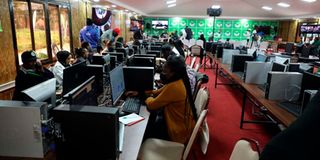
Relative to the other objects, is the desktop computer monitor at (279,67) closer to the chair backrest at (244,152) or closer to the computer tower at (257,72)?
the computer tower at (257,72)

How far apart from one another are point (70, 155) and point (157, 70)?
10.3ft

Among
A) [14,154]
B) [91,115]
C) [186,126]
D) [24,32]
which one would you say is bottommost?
[186,126]

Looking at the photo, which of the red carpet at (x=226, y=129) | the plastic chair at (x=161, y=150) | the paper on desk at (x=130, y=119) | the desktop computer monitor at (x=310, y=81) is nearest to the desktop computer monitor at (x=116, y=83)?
the paper on desk at (x=130, y=119)

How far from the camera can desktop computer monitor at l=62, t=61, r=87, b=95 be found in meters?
2.05

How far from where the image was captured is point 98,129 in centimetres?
123

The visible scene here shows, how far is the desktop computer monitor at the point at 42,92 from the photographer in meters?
1.50

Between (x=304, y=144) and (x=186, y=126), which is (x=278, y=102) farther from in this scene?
(x=304, y=144)

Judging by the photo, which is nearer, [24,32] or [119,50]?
[24,32]

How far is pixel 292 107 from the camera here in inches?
100.0

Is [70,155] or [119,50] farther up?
[119,50]

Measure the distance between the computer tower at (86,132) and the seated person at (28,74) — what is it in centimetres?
135

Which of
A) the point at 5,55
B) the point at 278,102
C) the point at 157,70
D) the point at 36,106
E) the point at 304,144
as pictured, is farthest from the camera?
the point at 157,70

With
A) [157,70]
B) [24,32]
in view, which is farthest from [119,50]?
[24,32]

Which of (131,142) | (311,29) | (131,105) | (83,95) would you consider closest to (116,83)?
(131,105)
